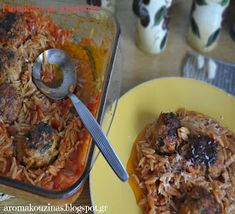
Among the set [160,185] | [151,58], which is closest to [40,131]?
[160,185]

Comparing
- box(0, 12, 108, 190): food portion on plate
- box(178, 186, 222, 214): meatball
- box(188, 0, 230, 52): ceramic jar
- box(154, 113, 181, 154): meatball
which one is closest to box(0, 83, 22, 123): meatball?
box(0, 12, 108, 190): food portion on plate

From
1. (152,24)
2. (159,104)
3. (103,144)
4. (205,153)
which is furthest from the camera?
(152,24)

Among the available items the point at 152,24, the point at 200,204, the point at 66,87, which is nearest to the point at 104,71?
the point at 66,87

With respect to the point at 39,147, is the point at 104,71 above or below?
above

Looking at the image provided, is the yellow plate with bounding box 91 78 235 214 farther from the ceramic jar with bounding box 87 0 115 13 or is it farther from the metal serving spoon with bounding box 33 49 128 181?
the ceramic jar with bounding box 87 0 115 13

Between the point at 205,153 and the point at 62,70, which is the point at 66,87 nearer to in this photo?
the point at 62,70

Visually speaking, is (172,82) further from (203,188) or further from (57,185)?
(57,185)

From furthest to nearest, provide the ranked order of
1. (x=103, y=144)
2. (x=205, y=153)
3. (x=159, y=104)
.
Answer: (x=159, y=104), (x=205, y=153), (x=103, y=144)

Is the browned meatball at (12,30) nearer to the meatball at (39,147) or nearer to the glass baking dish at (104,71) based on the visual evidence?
the glass baking dish at (104,71)
